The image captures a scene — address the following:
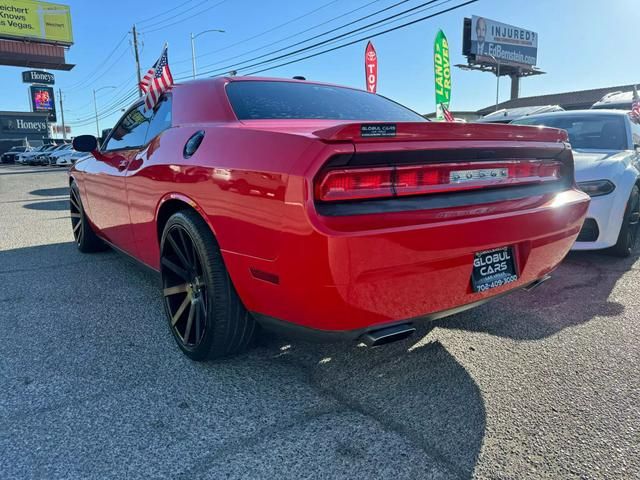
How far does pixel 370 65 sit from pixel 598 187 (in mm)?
13554

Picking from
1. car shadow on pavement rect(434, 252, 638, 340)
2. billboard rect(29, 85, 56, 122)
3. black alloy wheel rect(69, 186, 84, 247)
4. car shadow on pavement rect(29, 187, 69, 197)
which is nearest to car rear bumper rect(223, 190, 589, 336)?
car shadow on pavement rect(434, 252, 638, 340)

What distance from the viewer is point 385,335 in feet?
6.27

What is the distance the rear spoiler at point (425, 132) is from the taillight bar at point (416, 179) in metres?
0.11

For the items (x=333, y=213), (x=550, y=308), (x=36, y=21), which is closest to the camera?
(x=333, y=213)

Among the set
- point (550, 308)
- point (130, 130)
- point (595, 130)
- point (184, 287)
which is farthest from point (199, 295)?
point (595, 130)

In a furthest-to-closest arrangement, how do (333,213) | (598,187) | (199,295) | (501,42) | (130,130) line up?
(501,42) < (598,187) < (130,130) < (199,295) < (333,213)

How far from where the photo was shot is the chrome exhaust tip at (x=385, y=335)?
6.26 feet

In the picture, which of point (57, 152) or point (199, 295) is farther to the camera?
point (57, 152)

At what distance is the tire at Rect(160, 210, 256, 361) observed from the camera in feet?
7.45

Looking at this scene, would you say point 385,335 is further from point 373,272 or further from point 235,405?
point 235,405

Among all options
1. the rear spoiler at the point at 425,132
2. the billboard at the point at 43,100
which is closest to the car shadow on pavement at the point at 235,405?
the rear spoiler at the point at 425,132

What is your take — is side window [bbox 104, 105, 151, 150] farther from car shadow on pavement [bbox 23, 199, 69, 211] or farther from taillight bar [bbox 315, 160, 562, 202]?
car shadow on pavement [bbox 23, 199, 69, 211]

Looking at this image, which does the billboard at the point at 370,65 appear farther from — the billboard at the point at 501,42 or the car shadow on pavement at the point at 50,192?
the billboard at the point at 501,42

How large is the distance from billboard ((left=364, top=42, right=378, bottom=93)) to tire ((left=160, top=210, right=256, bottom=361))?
→ 49.1 ft
